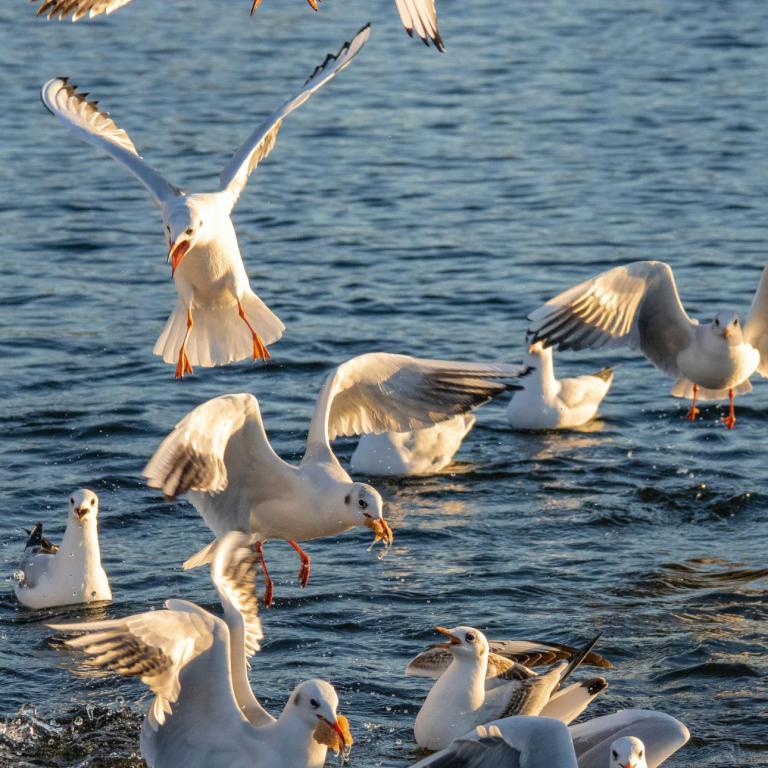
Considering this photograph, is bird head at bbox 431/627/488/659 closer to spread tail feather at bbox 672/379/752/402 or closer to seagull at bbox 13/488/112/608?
seagull at bbox 13/488/112/608

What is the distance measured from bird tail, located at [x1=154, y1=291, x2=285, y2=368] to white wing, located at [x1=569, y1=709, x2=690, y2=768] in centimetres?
305

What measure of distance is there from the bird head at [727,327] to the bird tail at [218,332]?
3383 mm

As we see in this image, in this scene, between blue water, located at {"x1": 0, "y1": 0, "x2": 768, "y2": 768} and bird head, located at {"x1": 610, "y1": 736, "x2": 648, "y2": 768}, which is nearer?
bird head, located at {"x1": 610, "y1": 736, "x2": 648, "y2": 768}

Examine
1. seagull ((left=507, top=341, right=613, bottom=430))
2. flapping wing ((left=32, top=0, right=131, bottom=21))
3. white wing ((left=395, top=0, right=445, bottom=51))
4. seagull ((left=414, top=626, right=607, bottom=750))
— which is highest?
flapping wing ((left=32, top=0, right=131, bottom=21))

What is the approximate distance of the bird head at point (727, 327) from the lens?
11625 millimetres

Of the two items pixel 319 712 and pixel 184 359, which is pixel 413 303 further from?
pixel 319 712

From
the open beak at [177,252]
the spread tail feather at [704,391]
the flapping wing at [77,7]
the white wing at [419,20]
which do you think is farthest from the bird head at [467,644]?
the spread tail feather at [704,391]

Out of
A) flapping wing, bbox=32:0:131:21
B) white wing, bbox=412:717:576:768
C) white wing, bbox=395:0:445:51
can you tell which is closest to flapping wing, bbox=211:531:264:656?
white wing, bbox=412:717:576:768

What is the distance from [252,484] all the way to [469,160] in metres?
13.1

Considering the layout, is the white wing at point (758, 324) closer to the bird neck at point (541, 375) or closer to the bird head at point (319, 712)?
the bird neck at point (541, 375)

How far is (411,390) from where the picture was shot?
351 inches

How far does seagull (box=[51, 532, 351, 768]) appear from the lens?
21.5 ft

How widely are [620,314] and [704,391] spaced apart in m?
1.58

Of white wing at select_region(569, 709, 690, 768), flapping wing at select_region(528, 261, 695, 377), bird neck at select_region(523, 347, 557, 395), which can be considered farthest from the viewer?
bird neck at select_region(523, 347, 557, 395)
